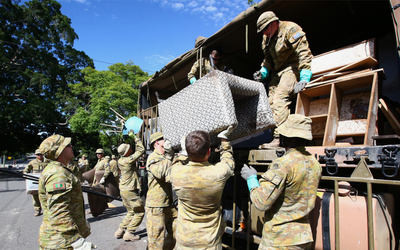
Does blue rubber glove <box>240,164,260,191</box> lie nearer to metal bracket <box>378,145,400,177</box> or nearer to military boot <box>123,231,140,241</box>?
metal bracket <box>378,145,400,177</box>

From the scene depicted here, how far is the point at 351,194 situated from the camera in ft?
6.83

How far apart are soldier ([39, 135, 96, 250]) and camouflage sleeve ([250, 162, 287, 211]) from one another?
1703 millimetres

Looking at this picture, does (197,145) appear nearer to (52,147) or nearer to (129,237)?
(52,147)

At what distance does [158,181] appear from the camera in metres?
3.27

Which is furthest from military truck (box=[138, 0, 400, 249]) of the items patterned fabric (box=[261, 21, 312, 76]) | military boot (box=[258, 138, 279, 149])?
patterned fabric (box=[261, 21, 312, 76])

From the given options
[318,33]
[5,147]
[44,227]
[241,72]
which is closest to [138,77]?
[5,147]

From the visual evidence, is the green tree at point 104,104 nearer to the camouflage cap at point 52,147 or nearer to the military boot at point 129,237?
the military boot at point 129,237

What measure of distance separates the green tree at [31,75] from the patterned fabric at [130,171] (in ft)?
52.1

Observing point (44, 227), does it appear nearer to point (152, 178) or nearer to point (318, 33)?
point (152, 178)

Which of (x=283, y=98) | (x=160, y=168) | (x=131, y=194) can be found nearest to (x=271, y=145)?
(x=283, y=98)

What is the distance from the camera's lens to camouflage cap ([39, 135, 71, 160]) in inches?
93.2

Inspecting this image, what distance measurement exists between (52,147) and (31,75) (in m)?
20.1

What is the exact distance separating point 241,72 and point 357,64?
125 inches

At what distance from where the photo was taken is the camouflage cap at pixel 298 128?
1886 millimetres
